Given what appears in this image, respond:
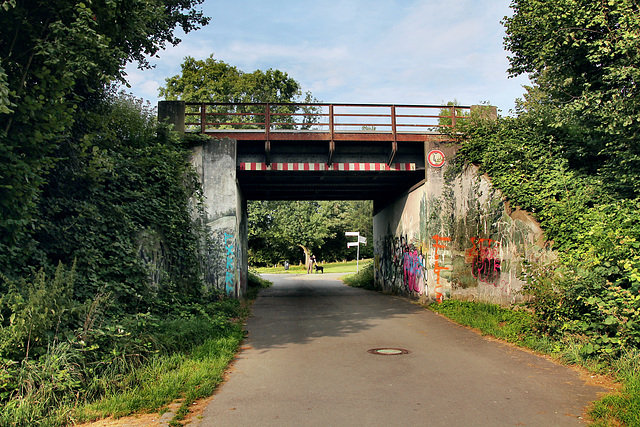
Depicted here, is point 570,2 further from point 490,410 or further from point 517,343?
point 490,410

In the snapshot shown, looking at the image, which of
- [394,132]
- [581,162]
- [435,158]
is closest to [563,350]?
[581,162]

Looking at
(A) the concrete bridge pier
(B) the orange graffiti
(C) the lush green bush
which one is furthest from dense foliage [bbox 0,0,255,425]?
(B) the orange graffiti

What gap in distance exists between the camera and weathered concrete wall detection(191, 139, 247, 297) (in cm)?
1520

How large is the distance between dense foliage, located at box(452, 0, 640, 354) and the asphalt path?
1076 mm

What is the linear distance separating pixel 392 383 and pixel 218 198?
1033 centimetres

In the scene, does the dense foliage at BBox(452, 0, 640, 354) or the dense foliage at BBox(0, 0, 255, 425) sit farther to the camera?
the dense foliage at BBox(452, 0, 640, 354)

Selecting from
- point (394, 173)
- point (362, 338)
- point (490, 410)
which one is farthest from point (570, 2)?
point (490, 410)

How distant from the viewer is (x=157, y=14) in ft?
34.6

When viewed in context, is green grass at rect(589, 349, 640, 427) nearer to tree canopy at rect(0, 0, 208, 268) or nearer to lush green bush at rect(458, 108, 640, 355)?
lush green bush at rect(458, 108, 640, 355)

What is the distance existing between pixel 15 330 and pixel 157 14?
25.1 feet

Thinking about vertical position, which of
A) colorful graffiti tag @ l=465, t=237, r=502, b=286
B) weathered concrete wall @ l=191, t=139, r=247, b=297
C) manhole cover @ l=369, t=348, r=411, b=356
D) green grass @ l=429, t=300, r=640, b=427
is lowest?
manhole cover @ l=369, t=348, r=411, b=356

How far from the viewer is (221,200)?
15.4 m

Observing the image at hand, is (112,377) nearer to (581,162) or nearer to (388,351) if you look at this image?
(388,351)

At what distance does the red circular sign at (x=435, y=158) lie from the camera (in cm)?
1559
